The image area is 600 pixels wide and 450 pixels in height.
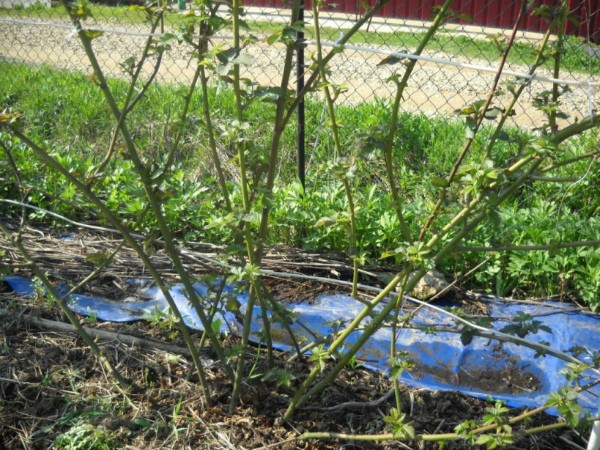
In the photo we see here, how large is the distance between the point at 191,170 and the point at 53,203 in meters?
0.98

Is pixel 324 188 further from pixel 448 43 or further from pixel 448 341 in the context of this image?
pixel 448 43

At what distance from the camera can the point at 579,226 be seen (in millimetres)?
3492

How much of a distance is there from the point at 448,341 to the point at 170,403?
3.67 ft

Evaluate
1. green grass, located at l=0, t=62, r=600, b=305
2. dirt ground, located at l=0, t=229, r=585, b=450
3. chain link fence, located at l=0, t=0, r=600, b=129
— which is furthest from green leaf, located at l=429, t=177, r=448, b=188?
chain link fence, located at l=0, t=0, r=600, b=129

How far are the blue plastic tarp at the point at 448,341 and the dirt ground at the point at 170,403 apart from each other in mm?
50

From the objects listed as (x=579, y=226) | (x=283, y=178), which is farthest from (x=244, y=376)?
(x=283, y=178)


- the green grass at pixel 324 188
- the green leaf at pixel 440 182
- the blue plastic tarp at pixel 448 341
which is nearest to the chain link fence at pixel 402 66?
the green grass at pixel 324 188

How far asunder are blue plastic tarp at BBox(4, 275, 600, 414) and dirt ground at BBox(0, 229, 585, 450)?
0.05 metres

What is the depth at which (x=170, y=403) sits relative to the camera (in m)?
2.53

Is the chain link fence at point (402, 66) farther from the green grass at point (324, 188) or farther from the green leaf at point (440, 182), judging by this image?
the green leaf at point (440, 182)

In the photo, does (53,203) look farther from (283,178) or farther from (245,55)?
(245,55)

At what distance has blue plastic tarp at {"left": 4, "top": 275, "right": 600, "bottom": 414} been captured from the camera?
275 cm

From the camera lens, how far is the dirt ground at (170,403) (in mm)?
2373

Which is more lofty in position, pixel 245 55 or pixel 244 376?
pixel 245 55
